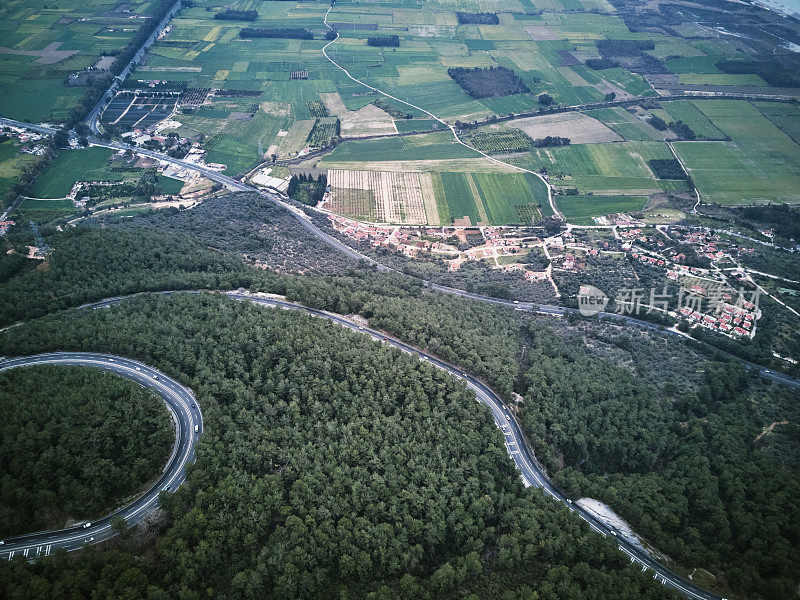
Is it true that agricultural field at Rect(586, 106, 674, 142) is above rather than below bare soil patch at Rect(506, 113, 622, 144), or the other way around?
above

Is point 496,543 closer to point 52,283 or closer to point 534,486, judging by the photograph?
point 534,486

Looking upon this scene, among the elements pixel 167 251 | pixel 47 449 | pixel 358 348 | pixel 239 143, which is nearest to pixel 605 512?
pixel 358 348

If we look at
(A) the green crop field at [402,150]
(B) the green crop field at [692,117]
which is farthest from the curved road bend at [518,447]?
(B) the green crop field at [692,117]

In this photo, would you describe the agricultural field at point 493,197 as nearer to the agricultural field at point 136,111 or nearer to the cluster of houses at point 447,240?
the cluster of houses at point 447,240

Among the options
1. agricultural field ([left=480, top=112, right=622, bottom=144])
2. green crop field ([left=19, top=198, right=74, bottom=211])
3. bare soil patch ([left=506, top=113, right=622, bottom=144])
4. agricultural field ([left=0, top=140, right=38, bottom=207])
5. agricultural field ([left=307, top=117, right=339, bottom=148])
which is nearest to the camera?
green crop field ([left=19, top=198, right=74, bottom=211])

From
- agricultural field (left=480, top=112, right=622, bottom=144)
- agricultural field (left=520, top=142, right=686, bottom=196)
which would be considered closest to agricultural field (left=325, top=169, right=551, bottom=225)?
agricultural field (left=520, top=142, right=686, bottom=196)

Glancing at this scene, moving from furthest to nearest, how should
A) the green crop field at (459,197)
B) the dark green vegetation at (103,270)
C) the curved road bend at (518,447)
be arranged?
the green crop field at (459,197)
the dark green vegetation at (103,270)
the curved road bend at (518,447)

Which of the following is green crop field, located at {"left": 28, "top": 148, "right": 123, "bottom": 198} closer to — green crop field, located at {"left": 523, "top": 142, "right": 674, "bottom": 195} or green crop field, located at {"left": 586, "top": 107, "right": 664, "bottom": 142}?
green crop field, located at {"left": 523, "top": 142, "right": 674, "bottom": 195}
